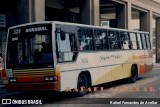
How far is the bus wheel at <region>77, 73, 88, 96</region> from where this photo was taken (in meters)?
12.7

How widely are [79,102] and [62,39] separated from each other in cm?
219

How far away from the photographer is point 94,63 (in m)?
13.9

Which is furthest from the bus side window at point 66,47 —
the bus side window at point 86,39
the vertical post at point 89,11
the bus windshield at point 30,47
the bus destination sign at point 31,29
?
the vertical post at point 89,11

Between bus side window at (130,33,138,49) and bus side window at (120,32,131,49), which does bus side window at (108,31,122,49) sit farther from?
bus side window at (130,33,138,49)

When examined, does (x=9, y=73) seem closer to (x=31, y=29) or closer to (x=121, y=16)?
(x=31, y=29)

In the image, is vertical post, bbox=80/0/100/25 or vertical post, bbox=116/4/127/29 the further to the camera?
vertical post, bbox=116/4/127/29

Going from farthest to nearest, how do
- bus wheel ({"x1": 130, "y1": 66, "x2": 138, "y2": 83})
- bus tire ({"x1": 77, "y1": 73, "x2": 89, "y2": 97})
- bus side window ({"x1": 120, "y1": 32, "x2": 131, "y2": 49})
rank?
bus wheel ({"x1": 130, "y1": 66, "x2": 138, "y2": 83}) → bus side window ({"x1": 120, "y1": 32, "x2": 131, "y2": 49}) → bus tire ({"x1": 77, "y1": 73, "x2": 89, "y2": 97})

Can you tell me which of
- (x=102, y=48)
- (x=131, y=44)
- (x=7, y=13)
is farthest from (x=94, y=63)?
(x=7, y=13)

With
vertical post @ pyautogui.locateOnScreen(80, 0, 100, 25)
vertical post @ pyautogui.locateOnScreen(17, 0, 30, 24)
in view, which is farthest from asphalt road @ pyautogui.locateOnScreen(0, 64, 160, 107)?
vertical post @ pyautogui.locateOnScreen(80, 0, 100, 25)

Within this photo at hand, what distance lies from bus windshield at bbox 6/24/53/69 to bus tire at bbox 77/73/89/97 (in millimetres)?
1967

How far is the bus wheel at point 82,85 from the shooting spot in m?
12.7

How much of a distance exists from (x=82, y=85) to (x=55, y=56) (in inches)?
86.1

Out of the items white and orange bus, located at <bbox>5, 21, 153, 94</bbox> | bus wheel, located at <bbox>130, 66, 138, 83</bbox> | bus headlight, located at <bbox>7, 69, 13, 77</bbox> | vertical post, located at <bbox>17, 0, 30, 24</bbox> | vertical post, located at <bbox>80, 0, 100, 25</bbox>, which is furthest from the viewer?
vertical post, located at <bbox>80, 0, 100, 25</bbox>

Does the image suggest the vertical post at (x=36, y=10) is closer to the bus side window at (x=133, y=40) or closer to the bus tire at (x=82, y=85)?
the bus side window at (x=133, y=40)
